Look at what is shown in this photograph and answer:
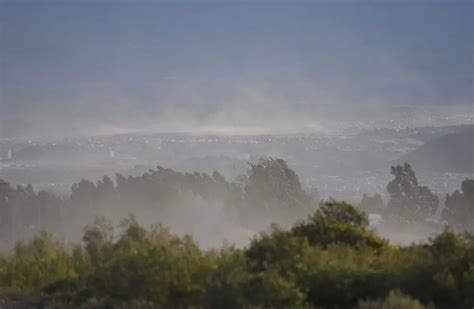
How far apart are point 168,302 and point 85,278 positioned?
5672 mm

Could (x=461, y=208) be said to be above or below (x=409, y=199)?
below

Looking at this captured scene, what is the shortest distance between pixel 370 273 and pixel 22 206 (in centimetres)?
15106

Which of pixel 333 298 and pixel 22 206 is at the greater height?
pixel 333 298

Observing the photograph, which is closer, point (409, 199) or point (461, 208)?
point (461, 208)

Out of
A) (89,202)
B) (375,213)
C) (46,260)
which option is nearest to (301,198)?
(375,213)

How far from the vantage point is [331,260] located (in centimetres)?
2184

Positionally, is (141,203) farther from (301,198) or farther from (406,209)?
(406,209)

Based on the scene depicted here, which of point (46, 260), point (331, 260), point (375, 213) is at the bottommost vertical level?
point (375, 213)

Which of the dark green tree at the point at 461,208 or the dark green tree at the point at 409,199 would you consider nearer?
the dark green tree at the point at 461,208

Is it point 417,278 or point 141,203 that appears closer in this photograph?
point 417,278

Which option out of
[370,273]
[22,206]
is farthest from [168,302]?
[22,206]

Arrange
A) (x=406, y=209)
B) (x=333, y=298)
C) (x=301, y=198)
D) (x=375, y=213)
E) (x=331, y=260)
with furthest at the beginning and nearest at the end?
(x=301, y=198)
(x=375, y=213)
(x=406, y=209)
(x=331, y=260)
(x=333, y=298)

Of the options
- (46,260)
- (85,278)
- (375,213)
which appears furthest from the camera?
(375,213)

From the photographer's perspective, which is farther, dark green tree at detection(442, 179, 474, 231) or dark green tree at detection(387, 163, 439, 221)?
dark green tree at detection(387, 163, 439, 221)
